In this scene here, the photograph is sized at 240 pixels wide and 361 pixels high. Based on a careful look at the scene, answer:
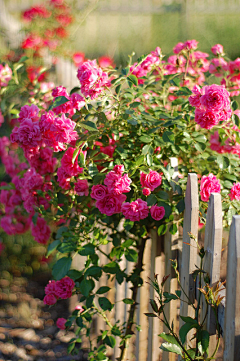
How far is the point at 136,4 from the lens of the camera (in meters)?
10.2

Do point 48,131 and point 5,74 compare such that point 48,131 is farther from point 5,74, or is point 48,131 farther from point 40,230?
point 5,74

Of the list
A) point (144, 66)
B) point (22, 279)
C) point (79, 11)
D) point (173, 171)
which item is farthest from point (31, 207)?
point (79, 11)

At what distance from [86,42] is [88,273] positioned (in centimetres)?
1005

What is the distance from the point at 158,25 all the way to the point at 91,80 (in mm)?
10834

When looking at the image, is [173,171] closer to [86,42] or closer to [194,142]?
[194,142]

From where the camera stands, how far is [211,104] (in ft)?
3.93

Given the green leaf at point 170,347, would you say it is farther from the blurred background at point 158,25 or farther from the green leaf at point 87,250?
the blurred background at point 158,25

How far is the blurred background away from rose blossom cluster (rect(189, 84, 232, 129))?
30.0 ft

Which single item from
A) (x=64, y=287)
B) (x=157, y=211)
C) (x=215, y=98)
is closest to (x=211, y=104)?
(x=215, y=98)

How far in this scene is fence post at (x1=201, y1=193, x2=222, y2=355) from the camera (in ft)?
3.33

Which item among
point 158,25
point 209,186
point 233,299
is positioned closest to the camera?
point 233,299

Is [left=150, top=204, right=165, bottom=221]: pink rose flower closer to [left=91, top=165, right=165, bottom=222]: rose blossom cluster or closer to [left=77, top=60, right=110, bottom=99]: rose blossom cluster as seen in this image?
[left=91, top=165, right=165, bottom=222]: rose blossom cluster

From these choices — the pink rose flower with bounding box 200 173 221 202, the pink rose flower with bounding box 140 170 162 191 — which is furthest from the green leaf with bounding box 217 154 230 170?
the pink rose flower with bounding box 140 170 162 191

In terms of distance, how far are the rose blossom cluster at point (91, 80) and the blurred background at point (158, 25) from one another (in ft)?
29.7
